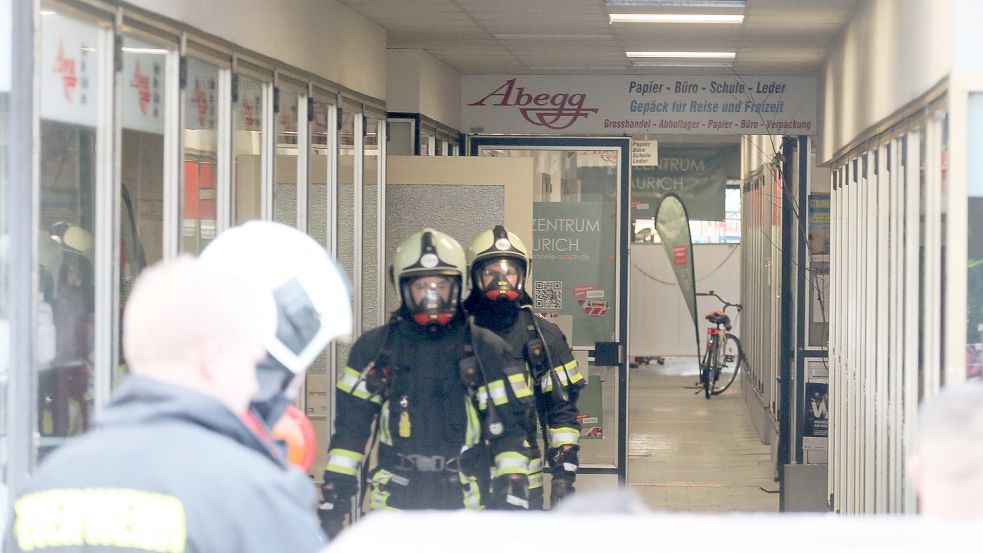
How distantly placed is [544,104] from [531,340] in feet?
13.9

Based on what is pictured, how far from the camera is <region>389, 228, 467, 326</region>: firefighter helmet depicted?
4660 mm

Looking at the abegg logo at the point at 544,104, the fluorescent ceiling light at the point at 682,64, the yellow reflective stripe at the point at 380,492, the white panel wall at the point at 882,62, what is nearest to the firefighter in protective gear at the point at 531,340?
the yellow reflective stripe at the point at 380,492

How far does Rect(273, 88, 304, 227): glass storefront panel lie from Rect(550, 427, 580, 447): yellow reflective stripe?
1.43 metres

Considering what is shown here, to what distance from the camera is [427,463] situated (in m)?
4.55

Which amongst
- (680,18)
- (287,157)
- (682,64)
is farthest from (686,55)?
(287,157)

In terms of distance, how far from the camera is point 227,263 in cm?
274

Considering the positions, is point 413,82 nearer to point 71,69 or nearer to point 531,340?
point 531,340

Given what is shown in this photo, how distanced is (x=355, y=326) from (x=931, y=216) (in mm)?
3553

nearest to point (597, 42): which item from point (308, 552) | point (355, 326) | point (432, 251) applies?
point (355, 326)

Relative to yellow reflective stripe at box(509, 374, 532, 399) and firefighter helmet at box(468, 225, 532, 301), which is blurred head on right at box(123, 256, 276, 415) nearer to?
yellow reflective stripe at box(509, 374, 532, 399)

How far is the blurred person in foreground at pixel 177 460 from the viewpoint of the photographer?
167cm

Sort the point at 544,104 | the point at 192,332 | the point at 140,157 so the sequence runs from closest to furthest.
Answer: the point at 192,332
the point at 140,157
the point at 544,104

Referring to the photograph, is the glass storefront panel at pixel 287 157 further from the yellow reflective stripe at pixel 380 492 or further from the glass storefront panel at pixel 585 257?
the glass storefront panel at pixel 585 257

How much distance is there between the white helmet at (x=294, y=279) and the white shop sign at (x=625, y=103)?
6687 mm
